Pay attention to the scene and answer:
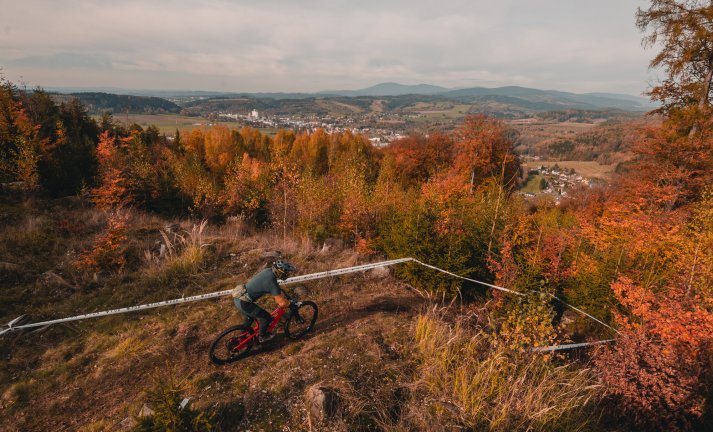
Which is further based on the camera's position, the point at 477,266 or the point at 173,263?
the point at 477,266

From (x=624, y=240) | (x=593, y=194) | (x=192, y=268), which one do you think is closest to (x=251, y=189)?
(x=192, y=268)

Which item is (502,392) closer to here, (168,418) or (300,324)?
(300,324)

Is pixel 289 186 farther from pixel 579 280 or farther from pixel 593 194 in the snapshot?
pixel 593 194

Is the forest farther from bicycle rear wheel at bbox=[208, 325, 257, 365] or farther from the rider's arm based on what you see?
the rider's arm

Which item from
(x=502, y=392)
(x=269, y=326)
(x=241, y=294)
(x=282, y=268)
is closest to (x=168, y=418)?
(x=241, y=294)

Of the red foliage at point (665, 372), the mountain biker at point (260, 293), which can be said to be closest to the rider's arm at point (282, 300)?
the mountain biker at point (260, 293)

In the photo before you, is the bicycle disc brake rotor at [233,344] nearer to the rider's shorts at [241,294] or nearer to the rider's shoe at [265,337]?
the rider's shoe at [265,337]

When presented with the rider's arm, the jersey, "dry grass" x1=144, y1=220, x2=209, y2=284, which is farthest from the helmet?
"dry grass" x1=144, y1=220, x2=209, y2=284
